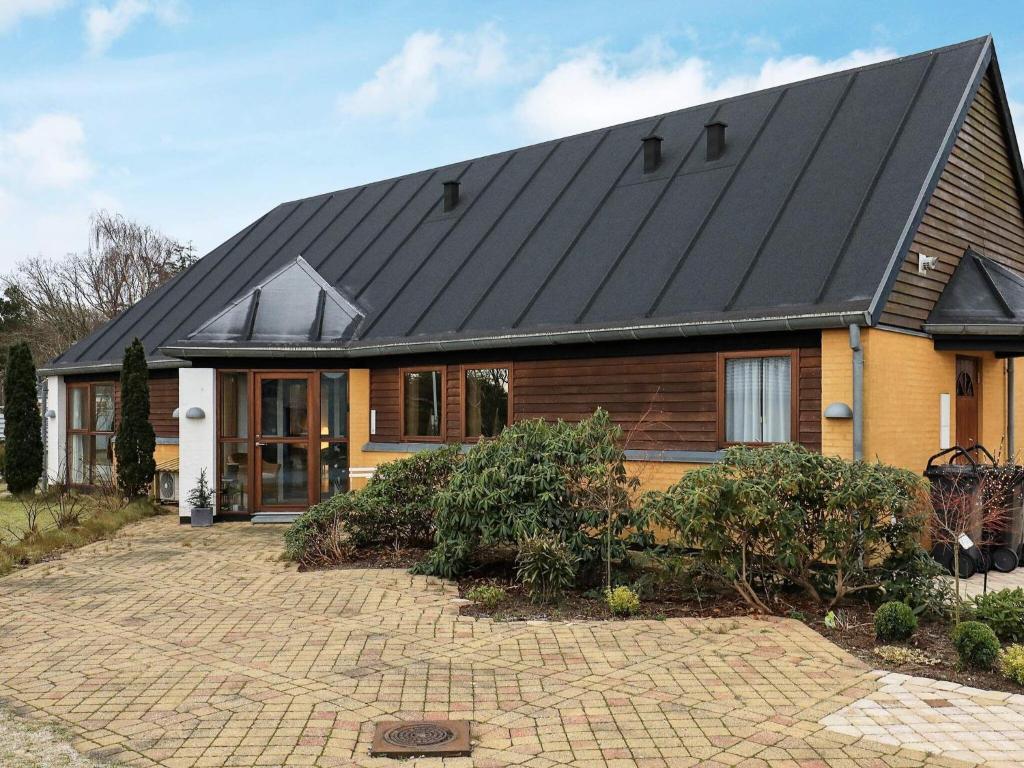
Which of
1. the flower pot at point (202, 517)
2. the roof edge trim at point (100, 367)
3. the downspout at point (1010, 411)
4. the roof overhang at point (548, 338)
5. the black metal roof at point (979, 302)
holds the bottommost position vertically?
the flower pot at point (202, 517)

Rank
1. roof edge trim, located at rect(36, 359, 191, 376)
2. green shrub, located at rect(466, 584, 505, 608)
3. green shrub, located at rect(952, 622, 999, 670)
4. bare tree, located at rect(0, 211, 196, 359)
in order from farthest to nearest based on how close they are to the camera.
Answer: bare tree, located at rect(0, 211, 196, 359) < roof edge trim, located at rect(36, 359, 191, 376) < green shrub, located at rect(466, 584, 505, 608) < green shrub, located at rect(952, 622, 999, 670)

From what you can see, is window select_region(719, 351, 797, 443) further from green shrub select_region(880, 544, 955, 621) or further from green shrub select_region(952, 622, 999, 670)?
green shrub select_region(952, 622, 999, 670)

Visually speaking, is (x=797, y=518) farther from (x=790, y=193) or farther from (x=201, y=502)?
(x=201, y=502)

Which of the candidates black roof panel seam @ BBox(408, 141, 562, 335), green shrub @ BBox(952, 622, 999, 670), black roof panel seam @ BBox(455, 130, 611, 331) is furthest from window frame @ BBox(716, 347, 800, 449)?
black roof panel seam @ BBox(408, 141, 562, 335)

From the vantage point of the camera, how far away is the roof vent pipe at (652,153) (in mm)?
14125

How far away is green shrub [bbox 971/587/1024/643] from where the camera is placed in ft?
21.6

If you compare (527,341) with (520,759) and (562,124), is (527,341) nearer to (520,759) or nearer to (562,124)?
(520,759)

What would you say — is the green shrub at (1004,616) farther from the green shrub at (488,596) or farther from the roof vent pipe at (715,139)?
the roof vent pipe at (715,139)

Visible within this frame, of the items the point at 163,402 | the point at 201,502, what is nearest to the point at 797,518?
the point at 201,502

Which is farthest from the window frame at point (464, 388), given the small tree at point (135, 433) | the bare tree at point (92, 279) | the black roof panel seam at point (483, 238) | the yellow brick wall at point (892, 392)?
the bare tree at point (92, 279)

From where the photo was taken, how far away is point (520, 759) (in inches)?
176

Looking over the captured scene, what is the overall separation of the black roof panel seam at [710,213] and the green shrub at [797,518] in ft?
12.4

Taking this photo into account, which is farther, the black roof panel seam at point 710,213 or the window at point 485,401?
the window at point 485,401

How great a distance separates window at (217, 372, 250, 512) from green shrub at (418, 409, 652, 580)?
5.88 meters
